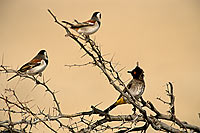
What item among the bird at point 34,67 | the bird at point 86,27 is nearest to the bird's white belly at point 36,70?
the bird at point 34,67

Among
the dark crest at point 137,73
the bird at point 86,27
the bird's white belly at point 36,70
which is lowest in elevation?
the dark crest at point 137,73

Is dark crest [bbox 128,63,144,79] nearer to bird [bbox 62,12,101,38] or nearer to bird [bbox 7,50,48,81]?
bird [bbox 62,12,101,38]

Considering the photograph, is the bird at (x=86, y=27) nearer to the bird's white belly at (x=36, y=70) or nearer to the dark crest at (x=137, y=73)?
the bird's white belly at (x=36, y=70)

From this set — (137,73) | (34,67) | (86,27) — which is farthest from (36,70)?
(137,73)

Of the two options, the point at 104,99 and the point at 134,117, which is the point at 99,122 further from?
the point at 104,99

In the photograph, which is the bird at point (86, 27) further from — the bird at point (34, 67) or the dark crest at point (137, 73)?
the dark crest at point (137, 73)

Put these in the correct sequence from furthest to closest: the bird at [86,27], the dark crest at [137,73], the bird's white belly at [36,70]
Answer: the bird's white belly at [36,70], the bird at [86,27], the dark crest at [137,73]

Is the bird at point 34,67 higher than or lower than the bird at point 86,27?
lower

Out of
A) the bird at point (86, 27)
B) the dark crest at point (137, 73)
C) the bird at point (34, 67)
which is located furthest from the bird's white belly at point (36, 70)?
the dark crest at point (137, 73)

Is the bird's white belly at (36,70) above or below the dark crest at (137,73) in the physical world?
above

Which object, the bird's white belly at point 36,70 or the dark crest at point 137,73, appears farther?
the bird's white belly at point 36,70

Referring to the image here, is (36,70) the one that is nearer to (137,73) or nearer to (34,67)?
(34,67)

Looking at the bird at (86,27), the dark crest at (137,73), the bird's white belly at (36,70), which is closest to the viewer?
the dark crest at (137,73)

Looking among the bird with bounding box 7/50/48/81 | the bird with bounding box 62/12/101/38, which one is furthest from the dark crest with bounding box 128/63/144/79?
the bird with bounding box 7/50/48/81
